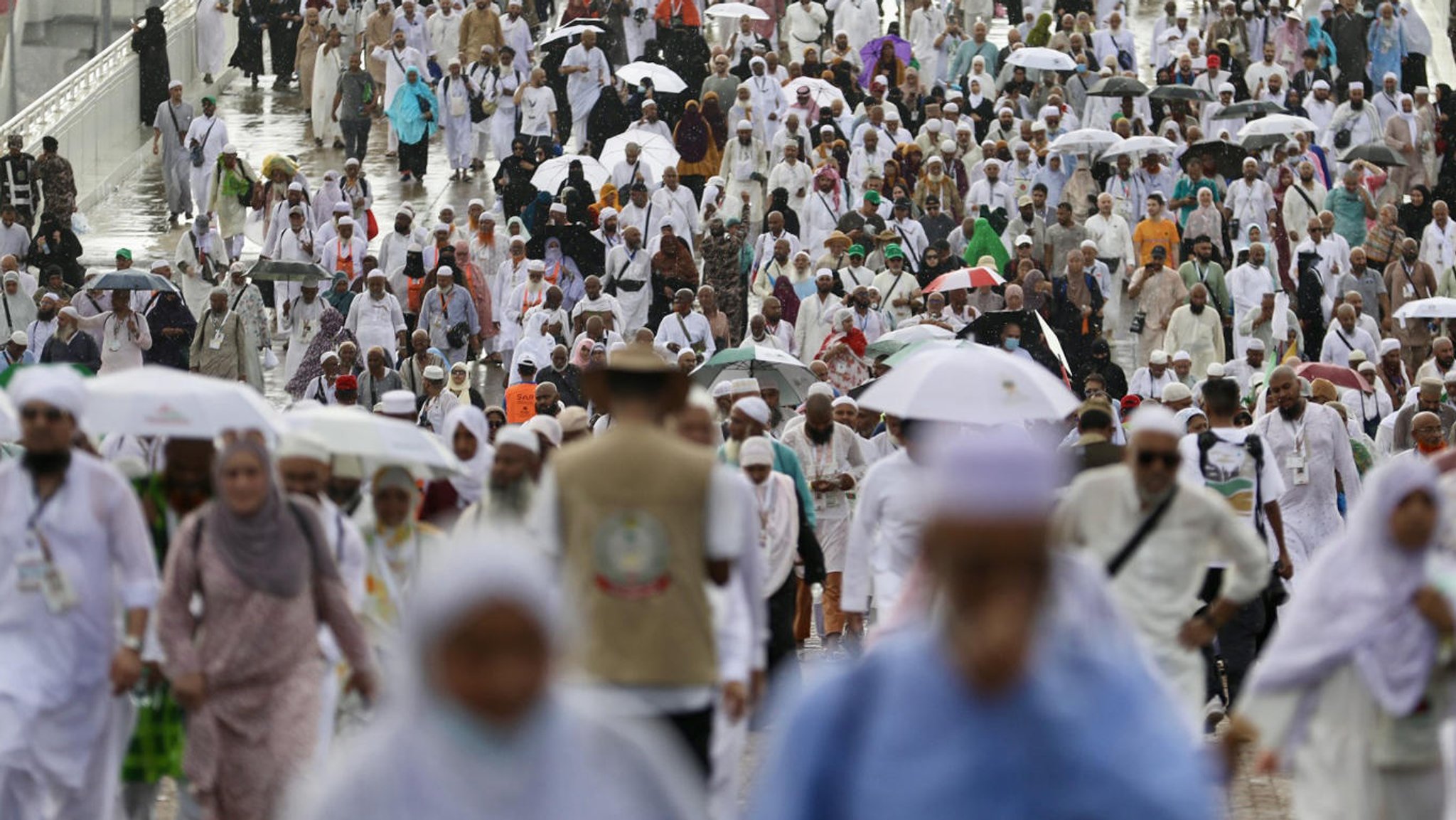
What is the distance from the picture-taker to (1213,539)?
7574 mm

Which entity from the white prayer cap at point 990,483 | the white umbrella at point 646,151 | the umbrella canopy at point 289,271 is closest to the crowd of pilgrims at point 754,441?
the white prayer cap at point 990,483

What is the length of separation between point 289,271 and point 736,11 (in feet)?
33.6

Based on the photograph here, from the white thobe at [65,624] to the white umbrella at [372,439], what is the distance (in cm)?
98

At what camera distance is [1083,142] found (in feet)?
84.6

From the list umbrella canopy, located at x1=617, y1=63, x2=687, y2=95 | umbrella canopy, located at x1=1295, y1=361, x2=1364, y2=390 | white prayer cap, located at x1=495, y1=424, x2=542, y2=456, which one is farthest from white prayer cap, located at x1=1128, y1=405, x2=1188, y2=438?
umbrella canopy, located at x1=617, y1=63, x2=687, y2=95

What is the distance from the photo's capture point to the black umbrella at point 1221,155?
84.1 feet

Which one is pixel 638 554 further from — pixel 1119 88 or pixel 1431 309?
pixel 1119 88

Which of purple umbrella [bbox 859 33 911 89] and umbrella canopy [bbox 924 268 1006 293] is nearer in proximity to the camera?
umbrella canopy [bbox 924 268 1006 293]

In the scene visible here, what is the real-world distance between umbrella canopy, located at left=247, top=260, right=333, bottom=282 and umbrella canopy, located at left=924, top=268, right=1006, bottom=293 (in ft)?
15.4

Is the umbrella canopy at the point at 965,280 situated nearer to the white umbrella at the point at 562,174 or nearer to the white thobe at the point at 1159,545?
the white umbrella at the point at 562,174

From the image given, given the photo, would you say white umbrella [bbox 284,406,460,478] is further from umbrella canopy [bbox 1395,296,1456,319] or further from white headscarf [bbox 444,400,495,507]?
umbrella canopy [bbox 1395,296,1456,319]

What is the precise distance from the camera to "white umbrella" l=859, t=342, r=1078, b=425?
991 cm

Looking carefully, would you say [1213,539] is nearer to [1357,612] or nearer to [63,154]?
[1357,612]

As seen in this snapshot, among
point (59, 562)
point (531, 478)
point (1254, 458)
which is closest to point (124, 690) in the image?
point (59, 562)
